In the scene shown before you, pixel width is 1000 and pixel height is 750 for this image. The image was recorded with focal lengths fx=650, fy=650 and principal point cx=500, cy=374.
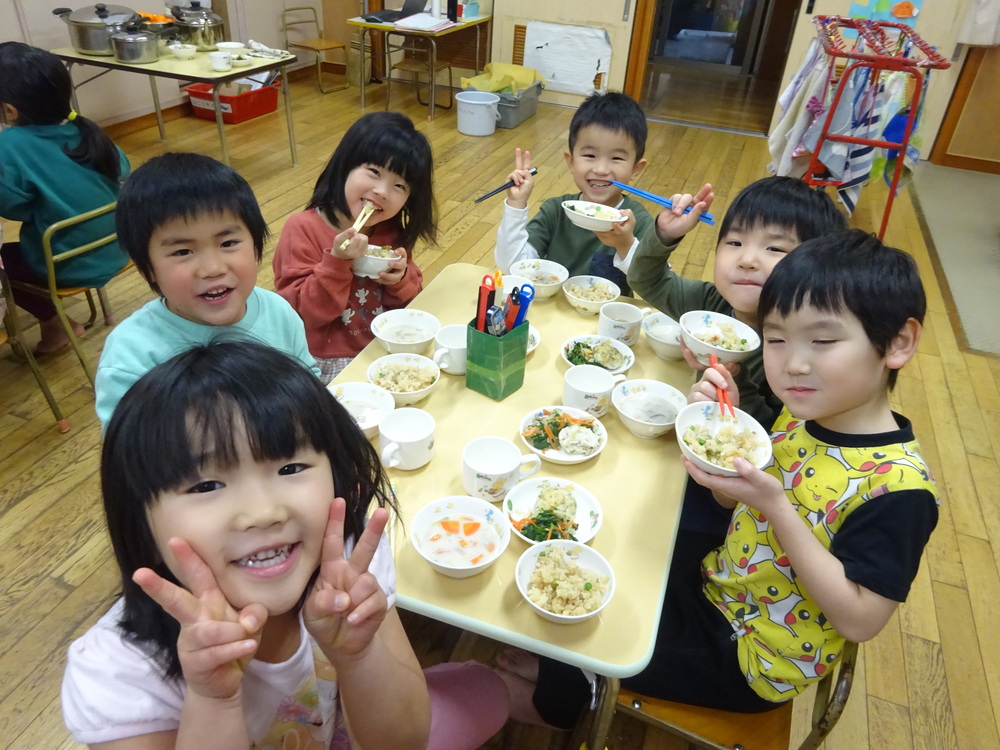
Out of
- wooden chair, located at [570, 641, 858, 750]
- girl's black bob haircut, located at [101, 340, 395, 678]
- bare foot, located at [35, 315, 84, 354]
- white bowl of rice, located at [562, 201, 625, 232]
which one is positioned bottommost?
bare foot, located at [35, 315, 84, 354]

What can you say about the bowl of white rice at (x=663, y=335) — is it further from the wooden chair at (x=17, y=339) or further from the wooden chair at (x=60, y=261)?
the wooden chair at (x=17, y=339)

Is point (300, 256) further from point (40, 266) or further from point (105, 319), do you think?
point (105, 319)

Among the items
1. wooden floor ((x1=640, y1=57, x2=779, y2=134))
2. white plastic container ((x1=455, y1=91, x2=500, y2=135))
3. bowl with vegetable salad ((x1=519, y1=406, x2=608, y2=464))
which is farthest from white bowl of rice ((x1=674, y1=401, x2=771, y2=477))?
wooden floor ((x1=640, y1=57, x2=779, y2=134))

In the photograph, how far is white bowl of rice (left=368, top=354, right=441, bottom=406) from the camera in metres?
1.31

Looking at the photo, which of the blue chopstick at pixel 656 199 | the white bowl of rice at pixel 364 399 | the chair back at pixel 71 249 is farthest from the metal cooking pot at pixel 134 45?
the white bowl of rice at pixel 364 399

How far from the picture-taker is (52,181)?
2256 millimetres

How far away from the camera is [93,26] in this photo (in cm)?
379

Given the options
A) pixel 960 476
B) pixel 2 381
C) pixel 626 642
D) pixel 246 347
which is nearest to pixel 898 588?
pixel 626 642

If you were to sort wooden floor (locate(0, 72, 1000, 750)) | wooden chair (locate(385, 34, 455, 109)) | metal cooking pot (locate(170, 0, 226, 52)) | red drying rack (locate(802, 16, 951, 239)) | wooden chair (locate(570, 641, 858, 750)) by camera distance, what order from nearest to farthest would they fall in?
wooden chair (locate(570, 641, 858, 750)) < wooden floor (locate(0, 72, 1000, 750)) < red drying rack (locate(802, 16, 951, 239)) < metal cooking pot (locate(170, 0, 226, 52)) < wooden chair (locate(385, 34, 455, 109))

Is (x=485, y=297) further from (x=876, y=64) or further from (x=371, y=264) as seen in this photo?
(x=876, y=64)

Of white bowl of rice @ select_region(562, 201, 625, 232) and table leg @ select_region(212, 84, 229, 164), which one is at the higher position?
white bowl of rice @ select_region(562, 201, 625, 232)

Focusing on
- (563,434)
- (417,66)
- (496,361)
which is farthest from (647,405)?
(417,66)

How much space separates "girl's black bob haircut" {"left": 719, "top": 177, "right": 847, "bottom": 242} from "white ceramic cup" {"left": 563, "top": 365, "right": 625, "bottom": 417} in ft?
1.49

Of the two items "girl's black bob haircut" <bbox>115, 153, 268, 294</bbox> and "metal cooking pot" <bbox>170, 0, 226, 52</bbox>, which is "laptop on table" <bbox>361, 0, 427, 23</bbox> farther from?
"girl's black bob haircut" <bbox>115, 153, 268, 294</bbox>
